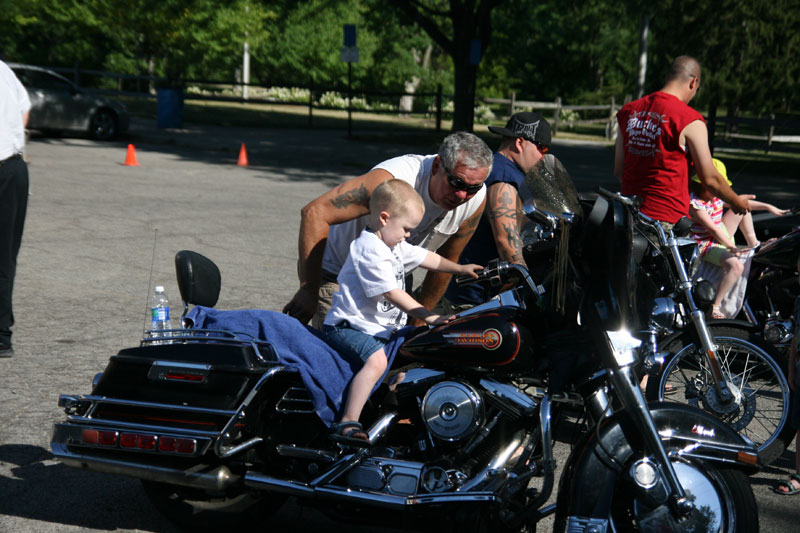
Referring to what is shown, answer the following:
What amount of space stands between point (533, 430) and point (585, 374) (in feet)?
0.92

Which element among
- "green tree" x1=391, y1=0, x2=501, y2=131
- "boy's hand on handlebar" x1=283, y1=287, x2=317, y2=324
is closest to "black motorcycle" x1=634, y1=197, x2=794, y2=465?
"boy's hand on handlebar" x1=283, y1=287, x2=317, y2=324

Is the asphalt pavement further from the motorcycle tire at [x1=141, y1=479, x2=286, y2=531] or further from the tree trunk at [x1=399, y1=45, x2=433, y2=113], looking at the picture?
the tree trunk at [x1=399, y1=45, x2=433, y2=113]

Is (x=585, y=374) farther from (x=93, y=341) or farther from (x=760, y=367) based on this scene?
(x=93, y=341)

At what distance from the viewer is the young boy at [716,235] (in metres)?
6.25

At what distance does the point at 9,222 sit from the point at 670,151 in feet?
13.8

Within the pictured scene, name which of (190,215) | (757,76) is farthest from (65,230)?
(757,76)

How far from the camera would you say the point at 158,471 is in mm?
3400

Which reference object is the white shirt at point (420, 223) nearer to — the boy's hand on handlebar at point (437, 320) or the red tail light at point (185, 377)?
the boy's hand on handlebar at point (437, 320)

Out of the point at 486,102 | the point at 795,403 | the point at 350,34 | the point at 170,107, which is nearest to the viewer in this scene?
the point at 795,403

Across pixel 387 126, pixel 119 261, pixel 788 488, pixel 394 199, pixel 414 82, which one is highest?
pixel 414 82

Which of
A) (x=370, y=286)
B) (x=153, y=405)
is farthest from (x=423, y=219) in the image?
(x=153, y=405)

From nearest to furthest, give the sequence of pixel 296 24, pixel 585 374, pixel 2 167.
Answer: pixel 585 374, pixel 2 167, pixel 296 24

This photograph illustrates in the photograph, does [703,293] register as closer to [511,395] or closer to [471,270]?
[471,270]

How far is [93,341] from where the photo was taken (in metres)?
6.32
